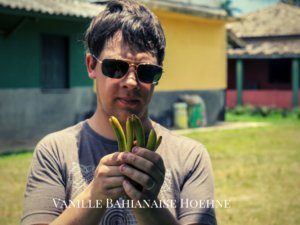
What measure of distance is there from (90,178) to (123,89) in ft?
1.31

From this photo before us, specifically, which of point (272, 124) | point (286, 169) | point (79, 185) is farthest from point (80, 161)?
point (272, 124)

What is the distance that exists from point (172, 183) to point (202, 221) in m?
0.21

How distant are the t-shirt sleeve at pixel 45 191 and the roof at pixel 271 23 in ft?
85.7

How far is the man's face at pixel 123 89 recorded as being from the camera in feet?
7.58

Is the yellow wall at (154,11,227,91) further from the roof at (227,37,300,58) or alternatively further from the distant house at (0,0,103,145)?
the roof at (227,37,300,58)

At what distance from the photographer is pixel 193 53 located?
19766 mm

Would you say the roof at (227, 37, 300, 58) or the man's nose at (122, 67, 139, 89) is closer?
the man's nose at (122, 67, 139, 89)

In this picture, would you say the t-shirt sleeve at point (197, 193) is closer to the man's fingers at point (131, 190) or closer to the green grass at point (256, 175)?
the man's fingers at point (131, 190)

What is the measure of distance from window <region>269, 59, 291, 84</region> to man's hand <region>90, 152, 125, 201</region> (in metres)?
26.3

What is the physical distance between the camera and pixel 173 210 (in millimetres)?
2375

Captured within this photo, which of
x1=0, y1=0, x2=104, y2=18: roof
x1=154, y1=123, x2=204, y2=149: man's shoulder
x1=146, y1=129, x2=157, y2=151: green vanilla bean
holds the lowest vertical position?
x1=154, y1=123, x2=204, y2=149: man's shoulder

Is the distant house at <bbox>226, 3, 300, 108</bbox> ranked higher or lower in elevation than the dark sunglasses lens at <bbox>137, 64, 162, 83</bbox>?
lower

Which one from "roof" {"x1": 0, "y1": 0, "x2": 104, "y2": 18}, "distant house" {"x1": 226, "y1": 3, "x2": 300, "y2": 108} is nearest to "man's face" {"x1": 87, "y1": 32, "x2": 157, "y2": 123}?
"roof" {"x1": 0, "y1": 0, "x2": 104, "y2": 18}

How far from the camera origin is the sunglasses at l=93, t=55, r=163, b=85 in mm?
2297
